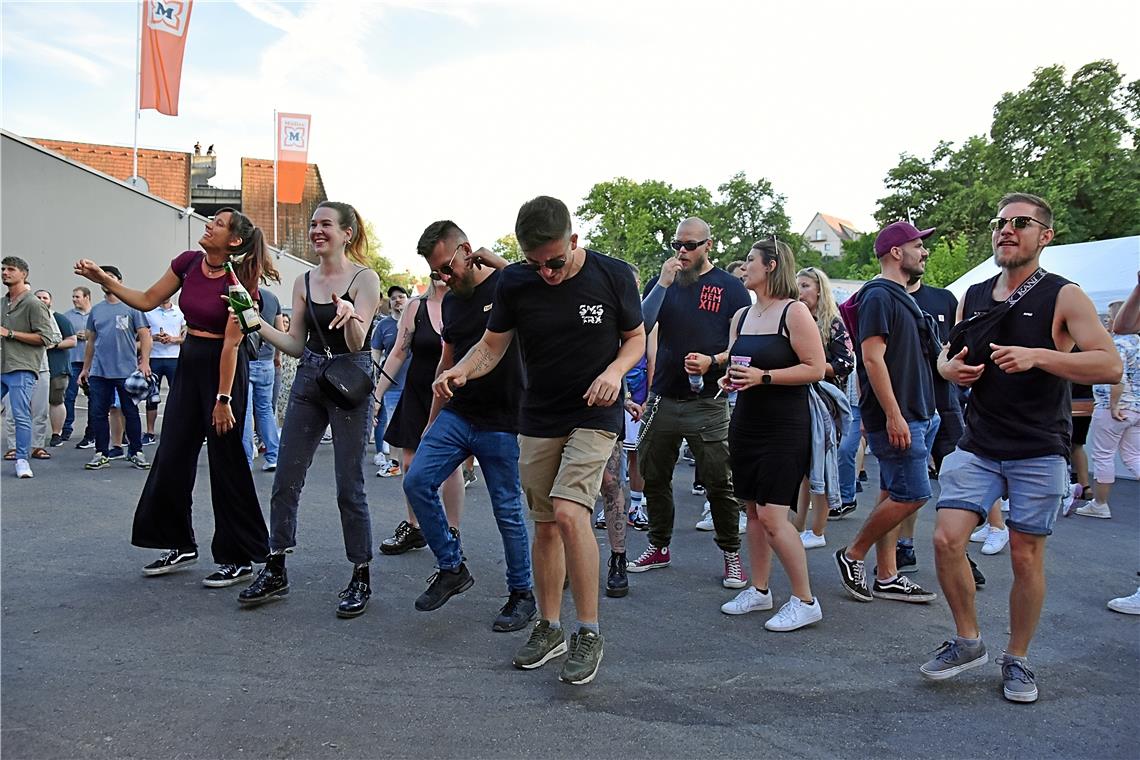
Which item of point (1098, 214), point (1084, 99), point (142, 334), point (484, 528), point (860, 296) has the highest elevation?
point (1084, 99)

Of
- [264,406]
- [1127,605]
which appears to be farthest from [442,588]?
[264,406]

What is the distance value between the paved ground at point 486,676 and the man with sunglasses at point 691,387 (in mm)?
469

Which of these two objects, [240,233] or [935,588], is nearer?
[240,233]

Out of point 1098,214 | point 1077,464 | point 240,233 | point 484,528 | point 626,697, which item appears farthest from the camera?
point 1098,214

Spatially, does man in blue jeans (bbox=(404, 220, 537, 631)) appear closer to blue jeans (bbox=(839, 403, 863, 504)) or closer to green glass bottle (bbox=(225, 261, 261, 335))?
green glass bottle (bbox=(225, 261, 261, 335))

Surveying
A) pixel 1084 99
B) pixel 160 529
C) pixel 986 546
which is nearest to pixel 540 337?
pixel 160 529

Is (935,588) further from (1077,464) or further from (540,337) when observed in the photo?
(1077,464)

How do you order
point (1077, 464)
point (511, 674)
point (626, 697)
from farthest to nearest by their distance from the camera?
point (1077, 464) < point (511, 674) < point (626, 697)

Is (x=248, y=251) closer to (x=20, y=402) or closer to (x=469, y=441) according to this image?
(x=469, y=441)

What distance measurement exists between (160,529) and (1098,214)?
3855 centimetres

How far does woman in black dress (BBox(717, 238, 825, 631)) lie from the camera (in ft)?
14.8

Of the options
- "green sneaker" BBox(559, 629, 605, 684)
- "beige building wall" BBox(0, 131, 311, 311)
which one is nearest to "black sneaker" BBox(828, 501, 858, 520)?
"green sneaker" BBox(559, 629, 605, 684)

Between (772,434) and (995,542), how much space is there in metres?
2.87

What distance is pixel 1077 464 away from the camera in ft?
28.7
